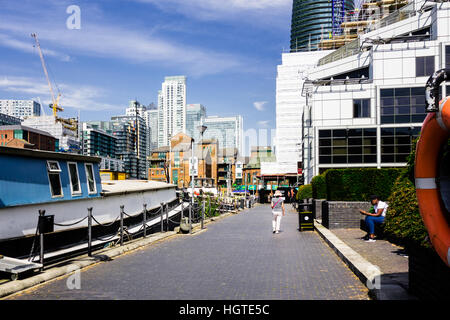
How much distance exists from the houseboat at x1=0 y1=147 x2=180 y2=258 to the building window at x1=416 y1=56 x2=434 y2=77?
3890cm

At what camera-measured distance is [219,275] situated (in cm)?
901

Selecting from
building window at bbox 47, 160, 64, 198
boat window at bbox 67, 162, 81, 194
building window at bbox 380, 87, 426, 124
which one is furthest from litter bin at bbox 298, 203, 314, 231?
building window at bbox 380, 87, 426, 124

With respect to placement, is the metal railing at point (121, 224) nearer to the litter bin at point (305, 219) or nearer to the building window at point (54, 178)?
the building window at point (54, 178)

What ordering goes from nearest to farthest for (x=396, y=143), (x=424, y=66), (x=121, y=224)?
(x=121, y=224) < (x=424, y=66) < (x=396, y=143)

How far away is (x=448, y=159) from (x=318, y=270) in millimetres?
A: 5035

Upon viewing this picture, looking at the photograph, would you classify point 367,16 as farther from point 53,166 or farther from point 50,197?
Answer: point 50,197

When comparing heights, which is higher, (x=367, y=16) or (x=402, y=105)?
(x=367, y=16)

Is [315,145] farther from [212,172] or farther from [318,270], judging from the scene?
[212,172]

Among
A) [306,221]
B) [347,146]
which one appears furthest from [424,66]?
[306,221]

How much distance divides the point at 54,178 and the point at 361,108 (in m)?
40.9

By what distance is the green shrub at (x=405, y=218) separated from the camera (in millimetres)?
6260

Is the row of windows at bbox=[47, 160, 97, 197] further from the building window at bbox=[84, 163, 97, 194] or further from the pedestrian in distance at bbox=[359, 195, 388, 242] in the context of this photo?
the pedestrian in distance at bbox=[359, 195, 388, 242]

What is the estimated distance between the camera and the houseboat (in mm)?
11320
